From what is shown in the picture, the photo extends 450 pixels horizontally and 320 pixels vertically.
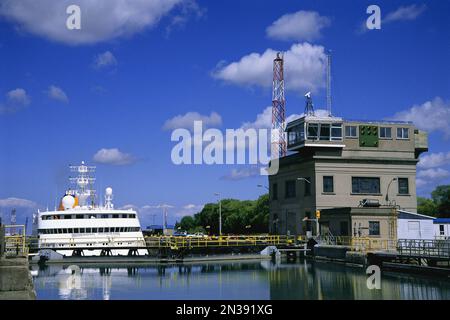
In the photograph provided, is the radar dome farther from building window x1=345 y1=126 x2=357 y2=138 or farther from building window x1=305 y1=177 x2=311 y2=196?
building window x1=345 y1=126 x2=357 y2=138

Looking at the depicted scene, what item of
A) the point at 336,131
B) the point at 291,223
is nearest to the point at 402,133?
the point at 336,131

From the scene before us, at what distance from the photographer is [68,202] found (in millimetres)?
69375

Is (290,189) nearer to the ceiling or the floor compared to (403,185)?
nearer to the floor

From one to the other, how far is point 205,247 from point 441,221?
25378mm

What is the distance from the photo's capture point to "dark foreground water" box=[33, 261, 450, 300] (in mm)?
32312

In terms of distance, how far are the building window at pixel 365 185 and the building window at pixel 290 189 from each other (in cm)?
810

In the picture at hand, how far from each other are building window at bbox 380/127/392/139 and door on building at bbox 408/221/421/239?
13.5 meters

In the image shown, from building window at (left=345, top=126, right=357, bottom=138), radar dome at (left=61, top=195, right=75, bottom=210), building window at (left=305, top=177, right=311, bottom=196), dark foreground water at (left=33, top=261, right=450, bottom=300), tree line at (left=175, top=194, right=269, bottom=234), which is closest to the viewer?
dark foreground water at (left=33, top=261, right=450, bottom=300)

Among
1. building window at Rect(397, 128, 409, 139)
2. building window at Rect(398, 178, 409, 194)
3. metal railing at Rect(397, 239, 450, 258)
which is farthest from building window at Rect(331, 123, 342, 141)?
metal railing at Rect(397, 239, 450, 258)

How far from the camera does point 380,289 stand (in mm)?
34125

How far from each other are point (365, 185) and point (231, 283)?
34.0 meters

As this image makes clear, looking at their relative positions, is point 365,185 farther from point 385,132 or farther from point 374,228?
point 374,228
